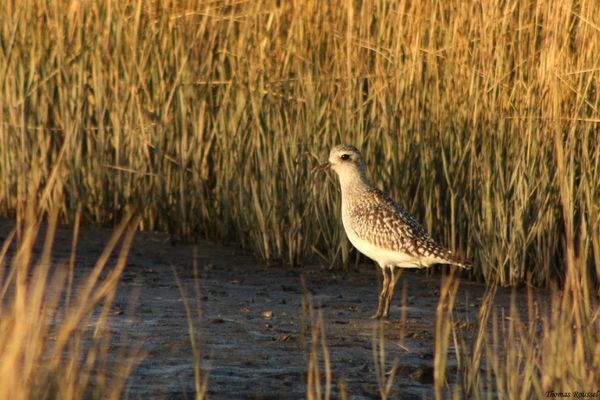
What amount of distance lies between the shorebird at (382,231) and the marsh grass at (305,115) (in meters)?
0.59

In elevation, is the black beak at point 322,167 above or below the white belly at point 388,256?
above

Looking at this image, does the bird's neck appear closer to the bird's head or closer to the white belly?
the bird's head

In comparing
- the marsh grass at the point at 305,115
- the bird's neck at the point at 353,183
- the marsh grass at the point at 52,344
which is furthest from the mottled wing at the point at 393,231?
the marsh grass at the point at 52,344

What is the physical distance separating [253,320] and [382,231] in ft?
3.00

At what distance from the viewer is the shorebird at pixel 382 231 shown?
7.09 metres

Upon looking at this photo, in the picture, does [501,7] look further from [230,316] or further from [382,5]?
[230,316]

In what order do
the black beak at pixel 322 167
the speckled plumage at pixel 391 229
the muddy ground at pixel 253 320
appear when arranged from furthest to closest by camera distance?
1. the black beak at pixel 322 167
2. the speckled plumage at pixel 391 229
3. the muddy ground at pixel 253 320

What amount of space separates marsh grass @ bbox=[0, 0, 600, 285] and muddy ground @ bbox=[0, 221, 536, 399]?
246 millimetres

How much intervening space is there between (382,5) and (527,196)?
74.1 inches

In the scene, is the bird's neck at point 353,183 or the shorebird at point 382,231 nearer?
the shorebird at point 382,231

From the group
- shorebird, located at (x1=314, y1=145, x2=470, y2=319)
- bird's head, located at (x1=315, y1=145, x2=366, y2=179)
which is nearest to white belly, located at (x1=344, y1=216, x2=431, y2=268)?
shorebird, located at (x1=314, y1=145, x2=470, y2=319)

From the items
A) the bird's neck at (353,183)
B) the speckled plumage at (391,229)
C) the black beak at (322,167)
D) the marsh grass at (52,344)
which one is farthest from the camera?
the black beak at (322,167)

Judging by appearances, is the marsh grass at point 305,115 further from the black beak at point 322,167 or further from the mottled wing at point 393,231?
the mottled wing at point 393,231

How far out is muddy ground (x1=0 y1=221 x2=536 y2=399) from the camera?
5.68m
